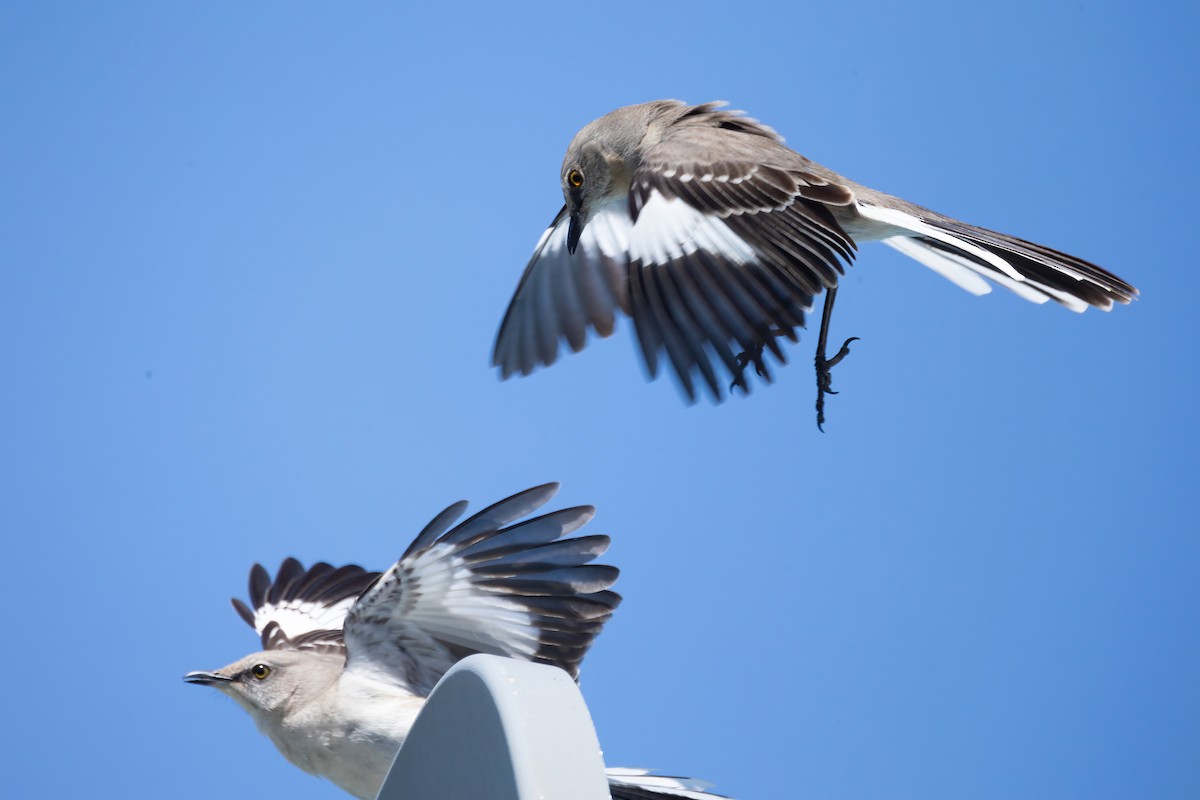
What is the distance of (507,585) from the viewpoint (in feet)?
5.16

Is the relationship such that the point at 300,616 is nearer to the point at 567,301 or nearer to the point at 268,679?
the point at 268,679

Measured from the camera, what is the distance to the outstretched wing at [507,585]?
1.54 metres

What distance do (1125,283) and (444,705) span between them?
1.04m

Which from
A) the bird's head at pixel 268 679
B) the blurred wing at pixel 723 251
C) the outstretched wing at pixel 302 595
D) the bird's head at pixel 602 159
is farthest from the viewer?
the outstretched wing at pixel 302 595

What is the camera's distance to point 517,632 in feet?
5.21

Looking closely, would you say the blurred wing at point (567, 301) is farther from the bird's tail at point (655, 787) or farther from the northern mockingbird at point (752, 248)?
the bird's tail at point (655, 787)

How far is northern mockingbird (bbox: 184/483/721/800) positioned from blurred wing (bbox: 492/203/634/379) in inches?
23.0

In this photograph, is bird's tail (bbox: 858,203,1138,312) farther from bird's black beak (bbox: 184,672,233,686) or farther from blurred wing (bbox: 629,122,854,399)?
bird's black beak (bbox: 184,672,233,686)

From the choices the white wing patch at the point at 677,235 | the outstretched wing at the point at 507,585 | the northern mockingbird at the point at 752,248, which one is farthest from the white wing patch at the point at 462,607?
the white wing patch at the point at 677,235

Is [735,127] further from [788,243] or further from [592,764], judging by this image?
[592,764]

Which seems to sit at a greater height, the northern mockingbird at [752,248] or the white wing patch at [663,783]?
the northern mockingbird at [752,248]

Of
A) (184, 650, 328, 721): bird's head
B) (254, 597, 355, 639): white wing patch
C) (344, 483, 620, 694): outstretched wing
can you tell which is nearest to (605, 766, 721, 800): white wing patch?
(344, 483, 620, 694): outstretched wing

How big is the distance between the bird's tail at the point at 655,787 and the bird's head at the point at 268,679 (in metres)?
0.43

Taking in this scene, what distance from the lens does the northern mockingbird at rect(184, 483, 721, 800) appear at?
155 cm
